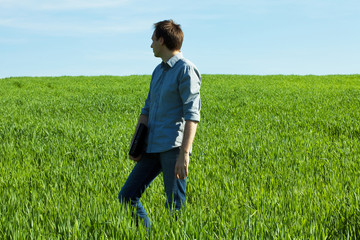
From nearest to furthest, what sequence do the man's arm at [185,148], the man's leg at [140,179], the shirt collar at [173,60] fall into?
the man's arm at [185,148]
the shirt collar at [173,60]
the man's leg at [140,179]

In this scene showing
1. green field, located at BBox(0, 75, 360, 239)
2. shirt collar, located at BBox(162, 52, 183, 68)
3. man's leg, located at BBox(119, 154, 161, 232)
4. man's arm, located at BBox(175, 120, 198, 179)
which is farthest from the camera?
man's leg, located at BBox(119, 154, 161, 232)

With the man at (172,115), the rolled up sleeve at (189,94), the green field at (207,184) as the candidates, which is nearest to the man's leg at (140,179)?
the man at (172,115)

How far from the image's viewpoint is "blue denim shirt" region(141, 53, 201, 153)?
125 inches

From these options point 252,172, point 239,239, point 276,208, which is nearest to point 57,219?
point 239,239

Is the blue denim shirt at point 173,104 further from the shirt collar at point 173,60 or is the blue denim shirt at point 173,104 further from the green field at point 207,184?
the green field at point 207,184

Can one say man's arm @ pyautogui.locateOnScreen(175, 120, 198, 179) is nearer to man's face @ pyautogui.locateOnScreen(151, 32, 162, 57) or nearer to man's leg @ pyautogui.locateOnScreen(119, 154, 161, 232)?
man's leg @ pyautogui.locateOnScreen(119, 154, 161, 232)

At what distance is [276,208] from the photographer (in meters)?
3.84

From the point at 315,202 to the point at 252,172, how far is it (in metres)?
1.78

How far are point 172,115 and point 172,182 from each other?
1.98ft

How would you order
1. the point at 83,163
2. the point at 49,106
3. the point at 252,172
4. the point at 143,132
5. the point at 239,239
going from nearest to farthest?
the point at 239,239 → the point at 143,132 → the point at 252,172 → the point at 83,163 → the point at 49,106

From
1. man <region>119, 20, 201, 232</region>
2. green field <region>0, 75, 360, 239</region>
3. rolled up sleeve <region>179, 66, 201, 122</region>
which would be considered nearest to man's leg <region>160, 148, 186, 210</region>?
man <region>119, 20, 201, 232</region>

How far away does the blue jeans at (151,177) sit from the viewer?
3.30 metres

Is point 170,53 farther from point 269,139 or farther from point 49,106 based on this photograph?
point 49,106

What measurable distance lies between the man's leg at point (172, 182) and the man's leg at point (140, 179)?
22 cm
